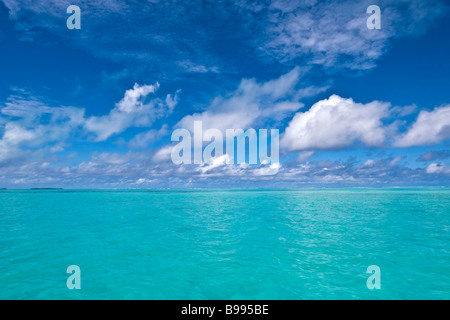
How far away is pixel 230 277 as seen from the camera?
605 inches

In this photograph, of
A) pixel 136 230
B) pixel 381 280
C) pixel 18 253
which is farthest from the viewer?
pixel 136 230

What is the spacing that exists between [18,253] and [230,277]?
1918 cm

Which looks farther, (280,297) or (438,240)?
(438,240)

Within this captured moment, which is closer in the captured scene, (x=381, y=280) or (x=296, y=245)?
(x=381, y=280)

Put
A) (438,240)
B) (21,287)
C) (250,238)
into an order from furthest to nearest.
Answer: (250,238)
(438,240)
(21,287)

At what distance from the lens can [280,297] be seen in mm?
12891
